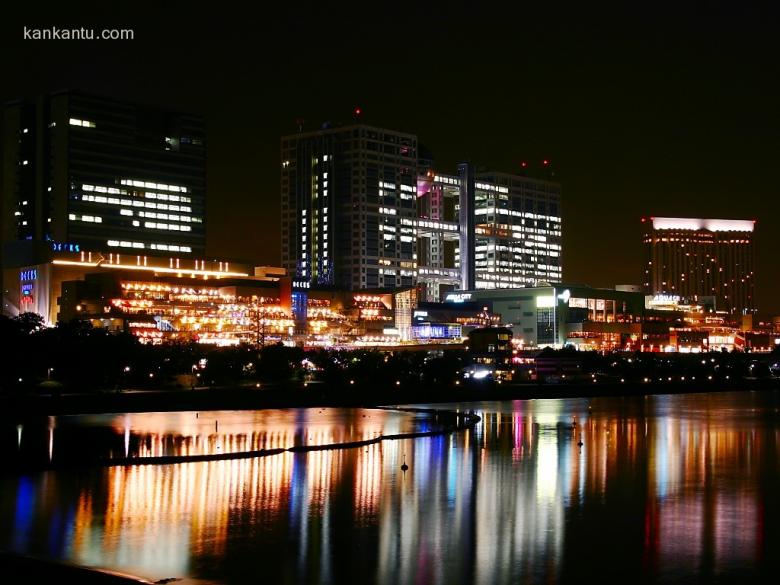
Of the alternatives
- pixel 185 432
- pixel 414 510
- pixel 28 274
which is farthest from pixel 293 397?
pixel 28 274

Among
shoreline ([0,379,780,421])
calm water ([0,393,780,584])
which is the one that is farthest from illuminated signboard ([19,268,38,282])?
calm water ([0,393,780,584])

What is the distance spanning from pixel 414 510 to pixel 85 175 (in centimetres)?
16693

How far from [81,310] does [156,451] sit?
109918 millimetres

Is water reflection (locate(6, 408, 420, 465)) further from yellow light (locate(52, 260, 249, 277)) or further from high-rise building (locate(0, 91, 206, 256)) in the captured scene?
high-rise building (locate(0, 91, 206, 256))

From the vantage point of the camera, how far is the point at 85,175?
617 feet

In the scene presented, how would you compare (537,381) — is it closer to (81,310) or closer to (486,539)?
(81,310)

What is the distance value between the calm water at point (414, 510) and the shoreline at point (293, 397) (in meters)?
20.9

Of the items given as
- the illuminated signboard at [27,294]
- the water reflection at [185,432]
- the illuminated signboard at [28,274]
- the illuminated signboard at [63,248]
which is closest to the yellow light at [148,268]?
the illuminated signboard at [63,248]

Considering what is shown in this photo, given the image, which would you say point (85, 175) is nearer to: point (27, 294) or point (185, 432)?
point (27, 294)

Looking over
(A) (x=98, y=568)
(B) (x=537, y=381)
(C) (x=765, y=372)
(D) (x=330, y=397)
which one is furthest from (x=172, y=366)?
(C) (x=765, y=372)

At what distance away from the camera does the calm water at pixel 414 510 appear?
82.3 feet

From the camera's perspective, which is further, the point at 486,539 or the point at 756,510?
the point at 756,510

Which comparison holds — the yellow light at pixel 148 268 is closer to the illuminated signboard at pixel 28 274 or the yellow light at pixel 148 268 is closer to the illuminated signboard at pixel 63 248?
the illuminated signboard at pixel 63 248

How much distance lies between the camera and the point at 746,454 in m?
50.3
